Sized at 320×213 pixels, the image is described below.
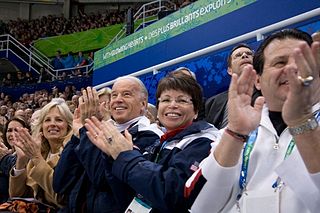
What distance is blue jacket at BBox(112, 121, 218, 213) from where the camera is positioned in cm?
170

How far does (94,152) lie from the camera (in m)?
2.22

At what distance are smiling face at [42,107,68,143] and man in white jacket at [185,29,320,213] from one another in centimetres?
161

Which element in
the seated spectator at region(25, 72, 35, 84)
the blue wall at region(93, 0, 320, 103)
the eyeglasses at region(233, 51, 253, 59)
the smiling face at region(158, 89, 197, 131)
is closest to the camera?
the smiling face at region(158, 89, 197, 131)

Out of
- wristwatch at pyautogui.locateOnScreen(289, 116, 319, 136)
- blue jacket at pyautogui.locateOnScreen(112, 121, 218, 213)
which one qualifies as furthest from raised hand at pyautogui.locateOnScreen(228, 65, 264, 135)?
blue jacket at pyautogui.locateOnScreen(112, 121, 218, 213)

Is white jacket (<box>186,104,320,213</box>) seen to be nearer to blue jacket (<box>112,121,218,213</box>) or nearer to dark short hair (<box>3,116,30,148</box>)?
blue jacket (<box>112,121,218,213</box>)

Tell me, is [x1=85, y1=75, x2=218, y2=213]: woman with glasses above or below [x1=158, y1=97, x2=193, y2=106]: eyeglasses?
below

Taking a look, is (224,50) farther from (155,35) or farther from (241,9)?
(155,35)

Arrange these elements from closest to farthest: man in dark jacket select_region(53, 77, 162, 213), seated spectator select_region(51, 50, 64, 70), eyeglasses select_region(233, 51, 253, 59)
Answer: man in dark jacket select_region(53, 77, 162, 213)
eyeglasses select_region(233, 51, 253, 59)
seated spectator select_region(51, 50, 64, 70)

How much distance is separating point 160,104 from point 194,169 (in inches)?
19.5

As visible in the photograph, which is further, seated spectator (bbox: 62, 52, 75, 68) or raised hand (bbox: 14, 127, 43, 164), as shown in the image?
seated spectator (bbox: 62, 52, 75, 68)

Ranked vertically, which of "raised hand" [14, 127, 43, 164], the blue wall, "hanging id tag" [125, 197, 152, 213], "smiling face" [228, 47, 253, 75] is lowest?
"hanging id tag" [125, 197, 152, 213]

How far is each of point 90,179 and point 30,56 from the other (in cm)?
1463

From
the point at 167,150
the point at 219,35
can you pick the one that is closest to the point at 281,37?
the point at 167,150

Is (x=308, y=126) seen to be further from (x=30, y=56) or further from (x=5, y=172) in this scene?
(x=30, y=56)
